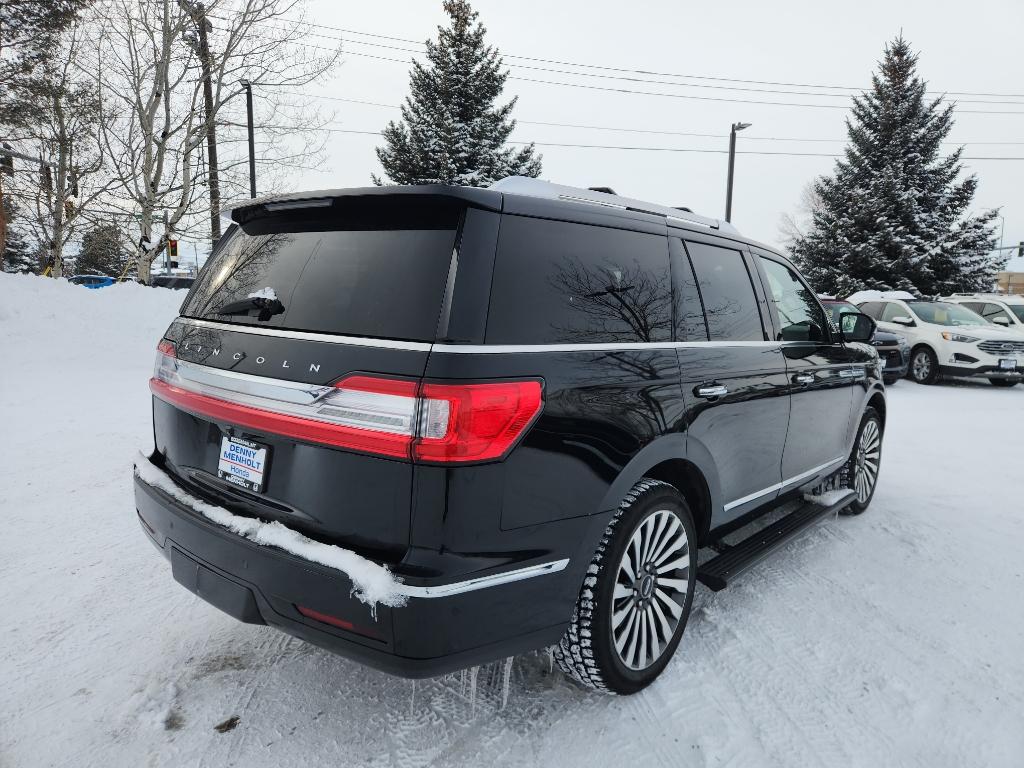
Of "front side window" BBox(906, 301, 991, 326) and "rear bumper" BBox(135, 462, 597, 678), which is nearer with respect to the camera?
"rear bumper" BBox(135, 462, 597, 678)

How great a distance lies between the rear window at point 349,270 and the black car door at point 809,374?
2.25 m

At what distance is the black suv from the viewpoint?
184 centimetres

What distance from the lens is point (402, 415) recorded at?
1.83 m

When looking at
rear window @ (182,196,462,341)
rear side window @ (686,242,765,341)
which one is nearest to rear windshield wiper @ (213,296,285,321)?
rear window @ (182,196,462,341)

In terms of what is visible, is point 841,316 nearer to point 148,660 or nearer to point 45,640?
point 148,660

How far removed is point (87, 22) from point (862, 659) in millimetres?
21209

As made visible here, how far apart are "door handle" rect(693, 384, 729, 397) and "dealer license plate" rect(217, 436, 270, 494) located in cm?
171

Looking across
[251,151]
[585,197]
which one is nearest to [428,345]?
[585,197]

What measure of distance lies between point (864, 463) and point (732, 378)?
249cm

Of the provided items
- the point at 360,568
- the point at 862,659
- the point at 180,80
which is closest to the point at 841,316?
the point at 862,659

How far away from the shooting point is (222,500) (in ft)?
7.43

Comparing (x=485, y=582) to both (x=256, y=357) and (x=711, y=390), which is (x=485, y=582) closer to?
(x=256, y=357)

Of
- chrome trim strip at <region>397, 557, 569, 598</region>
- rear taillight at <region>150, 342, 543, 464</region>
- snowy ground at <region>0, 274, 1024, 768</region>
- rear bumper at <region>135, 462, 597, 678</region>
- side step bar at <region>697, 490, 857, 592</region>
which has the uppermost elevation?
rear taillight at <region>150, 342, 543, 464</region>

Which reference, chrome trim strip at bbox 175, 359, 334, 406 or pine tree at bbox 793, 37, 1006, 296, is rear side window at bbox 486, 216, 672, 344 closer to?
chrome trim strip at bbox 175, 359, 334, 406
